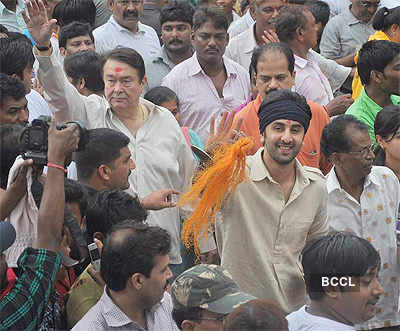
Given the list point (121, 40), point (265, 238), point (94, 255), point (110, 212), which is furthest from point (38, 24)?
point (121, 40)

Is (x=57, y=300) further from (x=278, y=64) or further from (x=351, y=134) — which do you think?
(x=278, y=64)

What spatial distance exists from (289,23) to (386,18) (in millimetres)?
1288

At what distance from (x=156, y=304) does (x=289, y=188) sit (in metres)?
1.19

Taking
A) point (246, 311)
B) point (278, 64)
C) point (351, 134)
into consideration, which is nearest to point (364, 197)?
point (351, 134)

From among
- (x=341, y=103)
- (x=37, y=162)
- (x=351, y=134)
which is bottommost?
(x=341, y=103)

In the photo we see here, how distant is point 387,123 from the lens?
231 inches

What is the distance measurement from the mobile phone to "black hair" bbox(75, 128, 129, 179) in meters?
0.85

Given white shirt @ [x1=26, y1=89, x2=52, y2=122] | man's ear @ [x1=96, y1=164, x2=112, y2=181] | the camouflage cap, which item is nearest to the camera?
the camouflage cap

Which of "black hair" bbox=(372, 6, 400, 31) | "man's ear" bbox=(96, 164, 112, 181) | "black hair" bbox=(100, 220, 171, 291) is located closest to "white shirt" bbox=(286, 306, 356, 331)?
"black hair" bbox=(100, 220, 171, 291)

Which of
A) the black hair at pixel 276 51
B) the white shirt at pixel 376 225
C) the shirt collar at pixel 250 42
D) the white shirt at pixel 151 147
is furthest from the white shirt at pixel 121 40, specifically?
the white shirt at pixel 376 225

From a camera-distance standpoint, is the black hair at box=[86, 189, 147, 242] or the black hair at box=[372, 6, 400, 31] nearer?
the black hair at box=[86, 189, 147, 242]

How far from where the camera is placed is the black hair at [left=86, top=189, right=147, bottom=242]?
4508 mm

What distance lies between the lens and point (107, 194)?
4594 mm

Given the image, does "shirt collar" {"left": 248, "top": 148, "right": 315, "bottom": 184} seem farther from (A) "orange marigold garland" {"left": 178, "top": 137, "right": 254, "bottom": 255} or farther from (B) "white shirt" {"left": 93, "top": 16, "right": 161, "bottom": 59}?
(B) "white shirt" {"left": 93, "top": 16, "right": 161, "bottom": 59}
